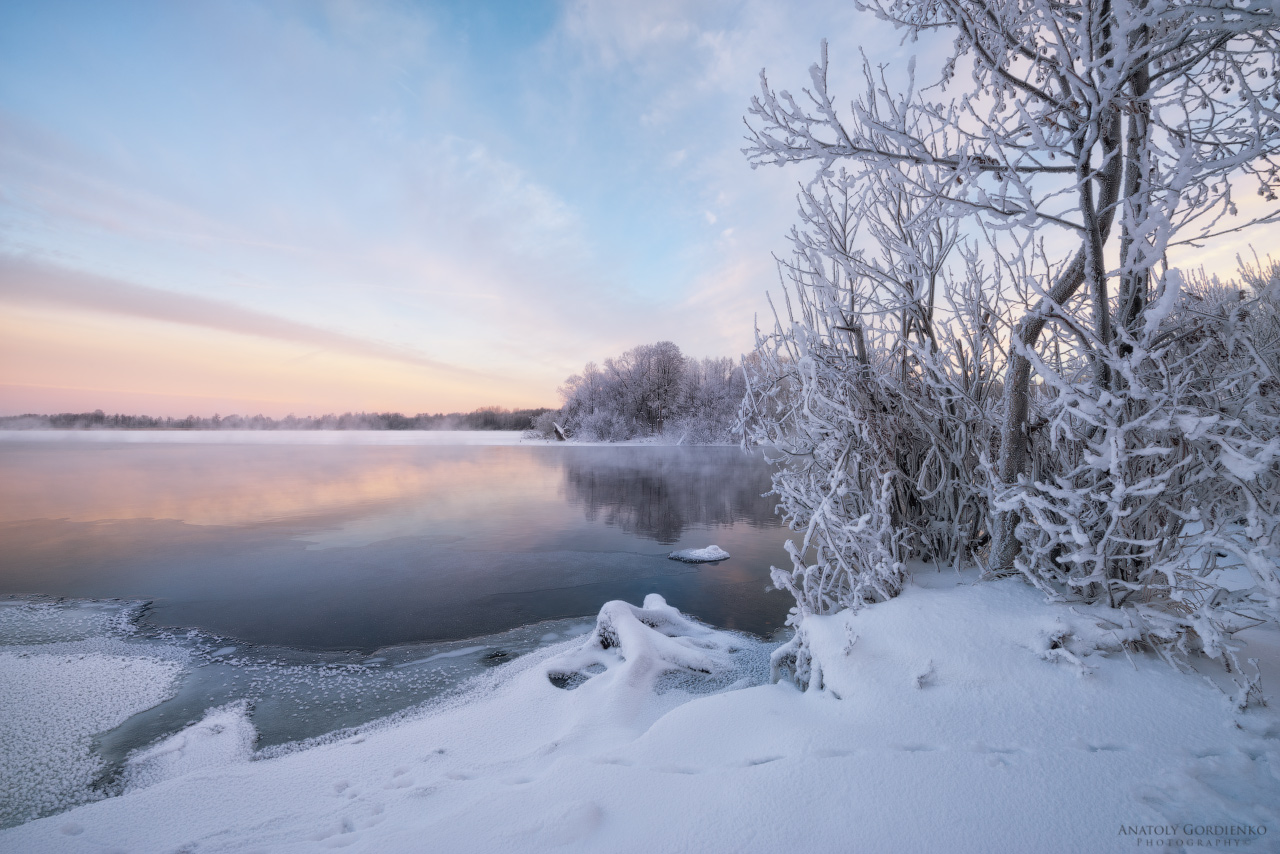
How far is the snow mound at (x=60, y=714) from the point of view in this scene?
270 centimetres

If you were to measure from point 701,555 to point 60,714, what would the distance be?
268 inches

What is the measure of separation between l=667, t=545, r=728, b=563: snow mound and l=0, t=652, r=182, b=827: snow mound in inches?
237

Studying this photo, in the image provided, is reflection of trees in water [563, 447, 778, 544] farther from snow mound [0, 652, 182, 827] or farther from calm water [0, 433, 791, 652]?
snow mound [0, 652, 182, 827]

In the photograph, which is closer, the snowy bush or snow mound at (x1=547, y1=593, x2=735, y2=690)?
snow mound at (x1=547, y1=593, x2=735, y2=690)

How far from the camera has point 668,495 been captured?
14.9m

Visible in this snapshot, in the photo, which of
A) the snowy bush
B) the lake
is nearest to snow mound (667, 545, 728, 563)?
the lake

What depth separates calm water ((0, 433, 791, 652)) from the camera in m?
5.75

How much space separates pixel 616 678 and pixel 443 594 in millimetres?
3668

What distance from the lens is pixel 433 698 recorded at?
376cm

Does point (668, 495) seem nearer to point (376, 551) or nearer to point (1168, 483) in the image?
point (376, 551)

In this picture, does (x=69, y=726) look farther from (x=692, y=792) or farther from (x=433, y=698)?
(x=692, y=792)

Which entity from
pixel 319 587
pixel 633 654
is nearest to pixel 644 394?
pixel 319 587

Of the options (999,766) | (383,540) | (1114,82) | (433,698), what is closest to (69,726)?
(433,698)

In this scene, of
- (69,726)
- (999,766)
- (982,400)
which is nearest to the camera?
(999,766)
